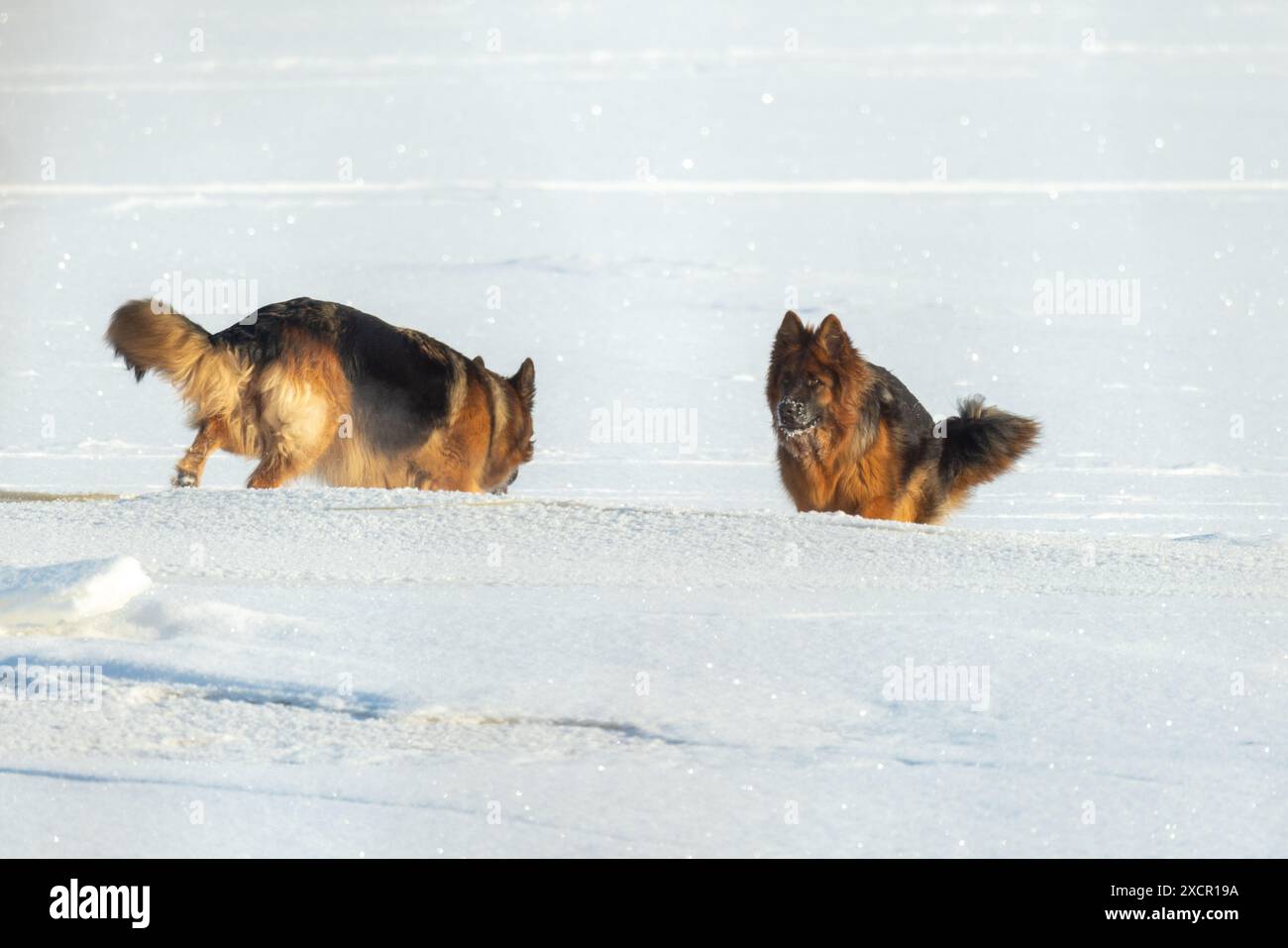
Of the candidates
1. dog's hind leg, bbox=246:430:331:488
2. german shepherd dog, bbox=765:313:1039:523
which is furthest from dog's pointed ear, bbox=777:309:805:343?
dog's hind leg, bbox=246:430:331:488

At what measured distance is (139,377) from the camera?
773cm

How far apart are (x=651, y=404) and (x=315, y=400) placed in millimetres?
9258

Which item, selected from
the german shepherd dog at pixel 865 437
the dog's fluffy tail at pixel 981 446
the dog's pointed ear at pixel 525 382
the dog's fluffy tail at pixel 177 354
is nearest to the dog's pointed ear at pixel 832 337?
the german shepherd dog at pixel 865 437

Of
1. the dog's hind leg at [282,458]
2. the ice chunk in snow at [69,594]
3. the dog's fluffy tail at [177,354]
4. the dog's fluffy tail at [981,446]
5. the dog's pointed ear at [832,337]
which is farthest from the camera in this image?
the dog's fluffy tail at [981,446]

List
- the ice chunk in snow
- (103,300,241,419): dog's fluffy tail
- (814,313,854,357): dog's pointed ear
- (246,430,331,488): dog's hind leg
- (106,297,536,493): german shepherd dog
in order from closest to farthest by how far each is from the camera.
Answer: the ice chunk in snow
(103,300,241,419): dog's fluffy tail
(106,297,536,493): german shepherd dog
(246,430,331,488): dog's hind leg
(814,313,854,357): dog's pointed ear

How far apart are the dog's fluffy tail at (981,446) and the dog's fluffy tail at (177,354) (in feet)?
12.7

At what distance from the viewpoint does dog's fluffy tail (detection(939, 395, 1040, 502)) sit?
9.02 meters

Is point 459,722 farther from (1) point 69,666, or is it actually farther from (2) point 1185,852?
(2) point 1185,852

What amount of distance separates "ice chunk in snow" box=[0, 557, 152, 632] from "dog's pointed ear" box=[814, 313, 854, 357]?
441 cm

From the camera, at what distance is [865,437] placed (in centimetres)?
858

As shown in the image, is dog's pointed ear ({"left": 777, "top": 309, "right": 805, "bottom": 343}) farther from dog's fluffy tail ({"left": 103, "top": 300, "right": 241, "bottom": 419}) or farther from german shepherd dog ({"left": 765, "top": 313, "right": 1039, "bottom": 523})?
dog's fluffy tail ({"left": 103, "top": 300, "right": 241, "bottom": 419})

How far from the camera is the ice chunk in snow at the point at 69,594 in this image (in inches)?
179

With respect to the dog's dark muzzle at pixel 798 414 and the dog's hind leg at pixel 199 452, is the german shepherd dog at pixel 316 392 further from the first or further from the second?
the dog's dark muzzle at pixel 798 414

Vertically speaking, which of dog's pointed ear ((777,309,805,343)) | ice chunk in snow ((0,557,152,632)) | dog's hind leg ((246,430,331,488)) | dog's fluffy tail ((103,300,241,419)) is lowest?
ice chunk in snow ((0,557,152,632))
